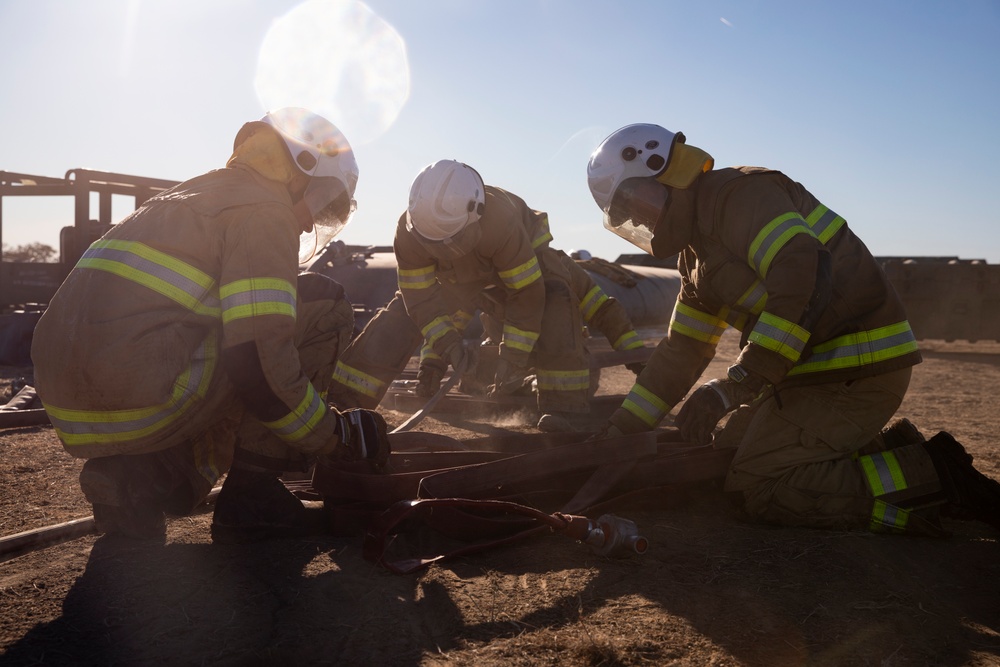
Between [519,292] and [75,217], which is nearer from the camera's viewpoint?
[519,292]

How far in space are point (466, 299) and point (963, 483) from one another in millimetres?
3353

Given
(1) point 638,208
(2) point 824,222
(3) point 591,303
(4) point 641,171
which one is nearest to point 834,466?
(2) point 824,222

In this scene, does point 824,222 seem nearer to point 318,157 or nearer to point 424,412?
point 318,157

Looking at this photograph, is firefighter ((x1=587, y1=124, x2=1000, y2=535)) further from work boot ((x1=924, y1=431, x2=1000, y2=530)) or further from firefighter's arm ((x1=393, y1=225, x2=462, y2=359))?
firefighter's arm ((x1=393, y1=225, x2=462, y2=359))

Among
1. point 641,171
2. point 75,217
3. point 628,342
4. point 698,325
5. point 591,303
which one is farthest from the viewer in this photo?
point 75,217

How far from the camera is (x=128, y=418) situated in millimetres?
2717

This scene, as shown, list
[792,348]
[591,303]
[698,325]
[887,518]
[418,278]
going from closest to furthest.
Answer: [887,518] → [792,348] → [698,325] → [418,278] → [591,303]

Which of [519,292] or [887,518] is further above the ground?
[519,292]

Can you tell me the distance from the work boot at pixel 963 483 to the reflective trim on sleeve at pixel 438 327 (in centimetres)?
313

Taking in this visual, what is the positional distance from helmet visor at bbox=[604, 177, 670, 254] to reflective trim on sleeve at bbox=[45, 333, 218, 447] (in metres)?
2.02

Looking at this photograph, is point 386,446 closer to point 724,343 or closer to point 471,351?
point 471,351

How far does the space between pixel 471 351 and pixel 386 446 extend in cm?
274

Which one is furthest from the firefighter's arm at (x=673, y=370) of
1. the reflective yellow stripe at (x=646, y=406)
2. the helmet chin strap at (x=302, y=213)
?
the helmet chin strap at (x=302, y=213)

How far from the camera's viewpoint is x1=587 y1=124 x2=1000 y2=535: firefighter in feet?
9.82
